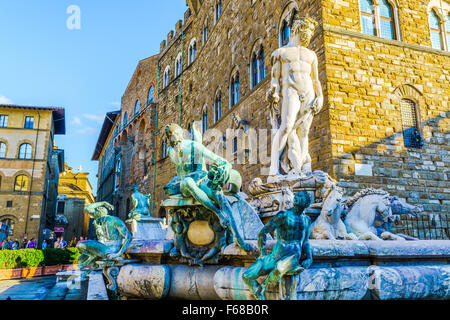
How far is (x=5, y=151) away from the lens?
1172 inches

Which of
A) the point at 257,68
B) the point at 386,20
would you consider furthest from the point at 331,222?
the point at 257,68

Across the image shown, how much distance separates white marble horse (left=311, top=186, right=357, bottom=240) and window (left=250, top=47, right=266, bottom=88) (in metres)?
9.65

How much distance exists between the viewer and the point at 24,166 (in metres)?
29.5

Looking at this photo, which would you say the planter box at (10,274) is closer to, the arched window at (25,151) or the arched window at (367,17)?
the arched window at (367,17)

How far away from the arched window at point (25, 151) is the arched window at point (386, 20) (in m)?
28.5

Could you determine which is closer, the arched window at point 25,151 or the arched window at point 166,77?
the arched window at point 166,77

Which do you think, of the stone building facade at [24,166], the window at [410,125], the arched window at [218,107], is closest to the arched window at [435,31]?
the window at [410,125]

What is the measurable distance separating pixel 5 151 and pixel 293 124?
30624mm

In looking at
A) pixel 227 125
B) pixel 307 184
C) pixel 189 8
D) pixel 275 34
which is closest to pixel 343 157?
pixel 307 184

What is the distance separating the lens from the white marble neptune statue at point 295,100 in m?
5.69

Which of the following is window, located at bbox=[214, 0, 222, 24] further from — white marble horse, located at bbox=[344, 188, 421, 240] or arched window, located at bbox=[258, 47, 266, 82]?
white marble horse, located at bbox=[344, 188, 421, 240]

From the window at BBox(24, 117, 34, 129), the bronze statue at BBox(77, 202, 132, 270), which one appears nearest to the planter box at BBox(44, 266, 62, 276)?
the bronze statue at BBox(77, 202, 132, 270)

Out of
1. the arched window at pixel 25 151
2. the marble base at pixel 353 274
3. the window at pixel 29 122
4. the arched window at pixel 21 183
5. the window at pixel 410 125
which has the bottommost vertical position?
the marble base at pixel 353 274
